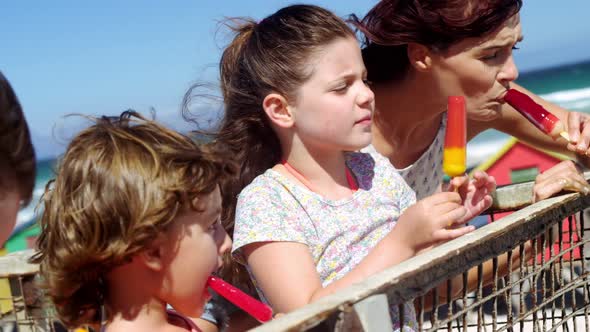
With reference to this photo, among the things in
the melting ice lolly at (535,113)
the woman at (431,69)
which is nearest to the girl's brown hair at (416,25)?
the woman at (431,69)

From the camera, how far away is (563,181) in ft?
7.70

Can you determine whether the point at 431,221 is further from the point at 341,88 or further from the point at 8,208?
the point at 8,208

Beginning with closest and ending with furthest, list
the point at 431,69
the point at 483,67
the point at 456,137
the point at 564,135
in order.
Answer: the point at 456,137 → the point at 564,135 → the point at 483,67 → the point at 431,69

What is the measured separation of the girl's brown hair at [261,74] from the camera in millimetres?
2355

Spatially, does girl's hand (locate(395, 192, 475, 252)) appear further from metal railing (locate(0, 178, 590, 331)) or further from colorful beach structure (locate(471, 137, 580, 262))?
colorful beach structure (locate(471, 137, 580, 262))

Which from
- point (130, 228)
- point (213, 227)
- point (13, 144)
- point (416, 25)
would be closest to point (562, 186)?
point (416, 25)

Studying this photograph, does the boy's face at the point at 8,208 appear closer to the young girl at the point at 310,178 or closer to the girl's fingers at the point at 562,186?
the young girl at the point at 310,178

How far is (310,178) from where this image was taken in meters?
2.42

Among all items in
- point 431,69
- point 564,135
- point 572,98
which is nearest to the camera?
point 564,135

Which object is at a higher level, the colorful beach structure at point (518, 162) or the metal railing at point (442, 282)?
the metal railing at point (442, 282)

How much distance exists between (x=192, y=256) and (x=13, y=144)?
0.48 metres

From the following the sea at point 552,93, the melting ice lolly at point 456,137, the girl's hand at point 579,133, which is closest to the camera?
the melting ice lolly at point 456,137

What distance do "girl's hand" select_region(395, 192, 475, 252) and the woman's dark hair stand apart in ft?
3.06

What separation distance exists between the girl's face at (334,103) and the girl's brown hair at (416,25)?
22.0 inches
